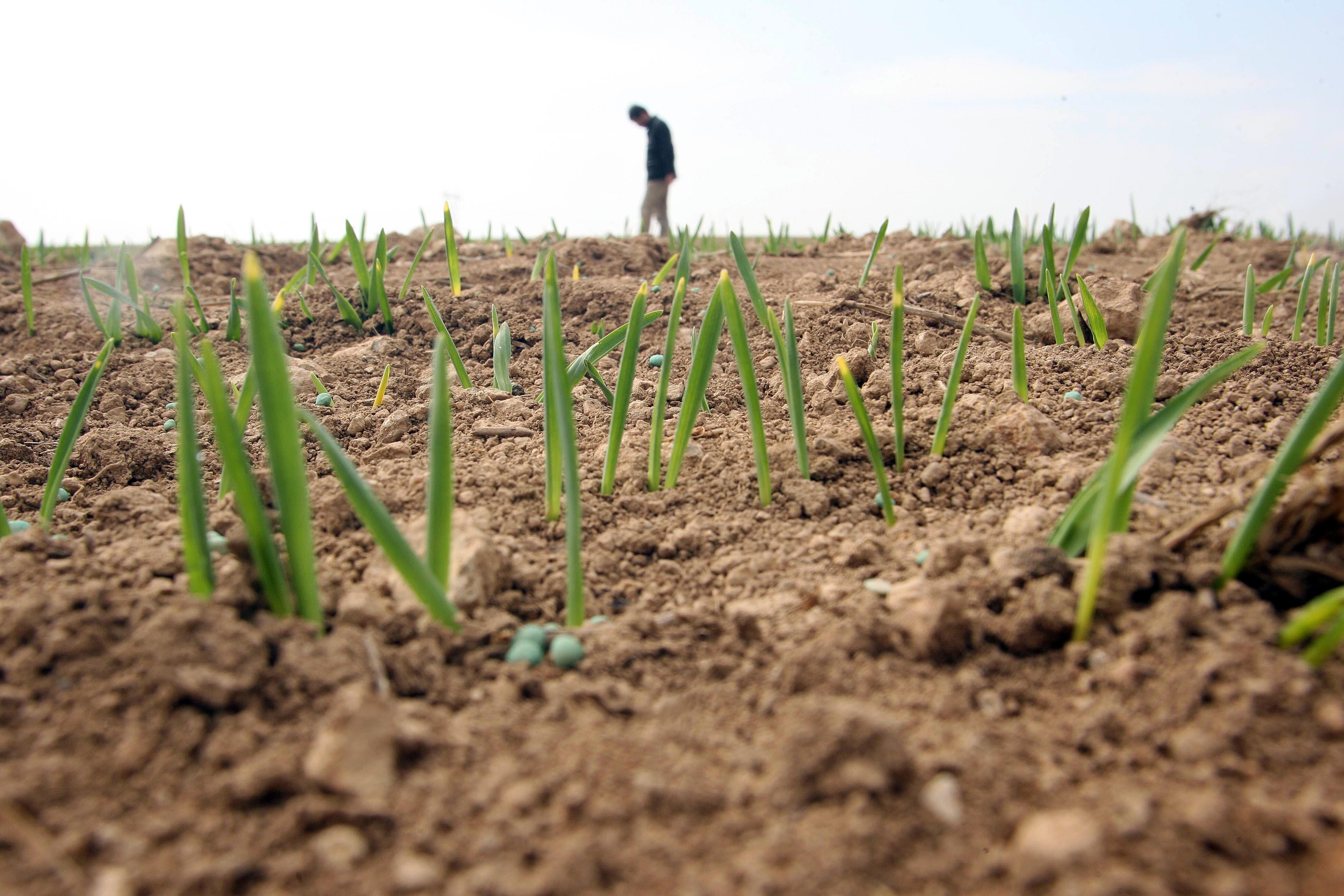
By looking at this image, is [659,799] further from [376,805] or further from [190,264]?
[190,264]

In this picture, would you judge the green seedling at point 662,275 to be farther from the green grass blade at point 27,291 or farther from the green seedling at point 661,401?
the green grass blade at point 27,291

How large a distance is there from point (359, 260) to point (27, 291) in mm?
1192

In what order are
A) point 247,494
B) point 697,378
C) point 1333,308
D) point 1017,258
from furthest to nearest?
1. point 1017,258
2. point 1333,308
3. point 697,378
4. point 247,494

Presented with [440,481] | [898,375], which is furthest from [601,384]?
[440,481]

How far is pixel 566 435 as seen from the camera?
3.52 ft

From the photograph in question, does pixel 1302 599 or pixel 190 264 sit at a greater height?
pixel 190 264

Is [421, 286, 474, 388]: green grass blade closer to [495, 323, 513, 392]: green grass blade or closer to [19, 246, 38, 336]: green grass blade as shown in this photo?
[495, 323, 513, 392]: green grass blade

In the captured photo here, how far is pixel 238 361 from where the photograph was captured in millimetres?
2473

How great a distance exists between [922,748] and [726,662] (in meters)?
0.26

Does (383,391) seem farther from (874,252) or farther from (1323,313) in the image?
(1323,313)

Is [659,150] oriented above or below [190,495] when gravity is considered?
above

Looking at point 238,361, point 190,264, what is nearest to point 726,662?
point 238,361

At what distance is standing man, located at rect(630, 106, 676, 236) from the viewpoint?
8.65 meters

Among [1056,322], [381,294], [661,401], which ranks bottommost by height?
[661,401]
